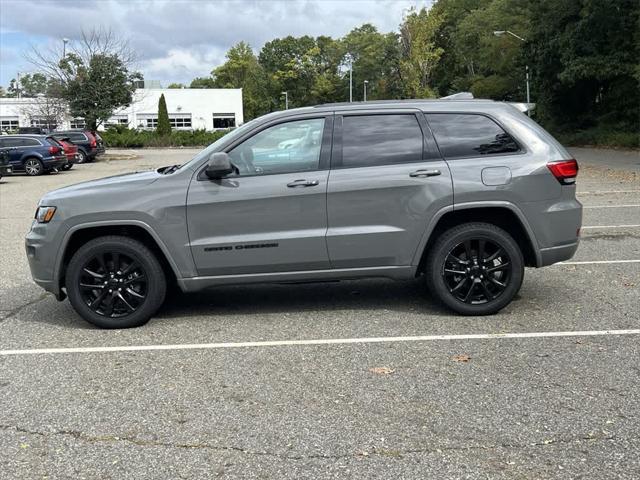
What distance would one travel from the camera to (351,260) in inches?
218

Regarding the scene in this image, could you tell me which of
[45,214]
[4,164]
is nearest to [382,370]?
[45,214]

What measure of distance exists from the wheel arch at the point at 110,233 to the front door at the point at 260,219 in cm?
30

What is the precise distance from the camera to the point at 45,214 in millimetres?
5547

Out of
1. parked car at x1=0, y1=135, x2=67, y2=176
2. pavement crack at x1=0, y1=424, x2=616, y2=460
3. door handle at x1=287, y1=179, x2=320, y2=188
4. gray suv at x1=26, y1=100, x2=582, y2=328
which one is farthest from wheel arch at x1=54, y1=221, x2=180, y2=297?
parked car at x1=0, y1=135, x2=67, y2=176

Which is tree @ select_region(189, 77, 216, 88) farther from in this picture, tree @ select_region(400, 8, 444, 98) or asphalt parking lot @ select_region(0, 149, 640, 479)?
asphalt parking lot @ select_region(0, 149, 640, 479)

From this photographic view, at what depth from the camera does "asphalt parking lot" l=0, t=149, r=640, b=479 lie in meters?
3.35

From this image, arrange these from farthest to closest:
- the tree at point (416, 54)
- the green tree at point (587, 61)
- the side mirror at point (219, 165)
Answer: the tree at point (416, 54)
the green tree at point (587, 61)
the side mirror at point (219, 165)

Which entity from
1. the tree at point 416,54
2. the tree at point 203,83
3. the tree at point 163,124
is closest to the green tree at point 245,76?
the tree at point 203,83

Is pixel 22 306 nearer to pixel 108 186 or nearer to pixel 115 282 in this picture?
pixel 115 282

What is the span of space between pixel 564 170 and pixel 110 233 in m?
3.93

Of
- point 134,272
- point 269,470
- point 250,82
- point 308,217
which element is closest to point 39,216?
point 134,272

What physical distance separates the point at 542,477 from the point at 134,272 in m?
3.70

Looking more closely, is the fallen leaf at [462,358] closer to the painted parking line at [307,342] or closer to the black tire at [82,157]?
the painted parking line at [307,342]

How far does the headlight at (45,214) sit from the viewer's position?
18.1 ft
